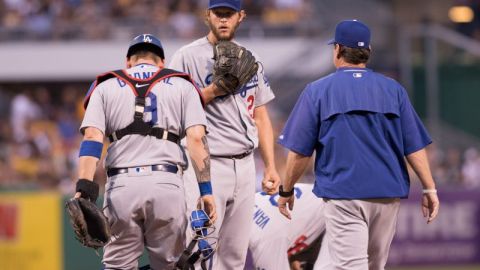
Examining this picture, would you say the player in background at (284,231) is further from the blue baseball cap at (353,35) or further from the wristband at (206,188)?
the blue baseball cap at (353,35)

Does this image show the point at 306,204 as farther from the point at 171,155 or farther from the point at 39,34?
the point at 39,34

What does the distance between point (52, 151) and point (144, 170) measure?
1173cm

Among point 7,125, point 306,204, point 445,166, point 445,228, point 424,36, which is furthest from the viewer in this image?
point 7,125

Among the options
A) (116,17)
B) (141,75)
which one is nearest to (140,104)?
(141,75)

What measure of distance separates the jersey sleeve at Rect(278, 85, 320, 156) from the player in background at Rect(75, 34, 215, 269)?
65 centimetres

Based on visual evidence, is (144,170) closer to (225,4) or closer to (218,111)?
(218,111)

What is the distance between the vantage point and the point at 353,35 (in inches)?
289

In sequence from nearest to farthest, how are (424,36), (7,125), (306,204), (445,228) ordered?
(306,204) → (445,228) → (424,36) → (7,125)

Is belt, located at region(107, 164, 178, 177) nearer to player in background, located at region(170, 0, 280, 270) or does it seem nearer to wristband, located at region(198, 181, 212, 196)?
wristband, located at region(198, 181, 212, 196)

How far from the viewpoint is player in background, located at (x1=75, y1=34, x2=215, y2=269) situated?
690 cm

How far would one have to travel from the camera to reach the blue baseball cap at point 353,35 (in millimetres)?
7352

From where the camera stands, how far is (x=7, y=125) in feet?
69.3

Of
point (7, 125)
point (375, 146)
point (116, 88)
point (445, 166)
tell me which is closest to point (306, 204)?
point (375, 146)

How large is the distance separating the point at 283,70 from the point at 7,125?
568cm
